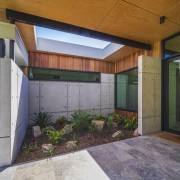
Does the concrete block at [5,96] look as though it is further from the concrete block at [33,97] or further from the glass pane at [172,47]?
the glass pane at [172,47]

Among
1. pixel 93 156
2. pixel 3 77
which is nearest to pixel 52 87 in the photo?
pixel 3 77

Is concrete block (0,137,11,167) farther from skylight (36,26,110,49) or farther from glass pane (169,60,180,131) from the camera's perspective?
glass pane (169,60,180,131)

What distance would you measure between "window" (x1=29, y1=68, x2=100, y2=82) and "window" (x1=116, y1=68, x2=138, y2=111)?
4.08ft

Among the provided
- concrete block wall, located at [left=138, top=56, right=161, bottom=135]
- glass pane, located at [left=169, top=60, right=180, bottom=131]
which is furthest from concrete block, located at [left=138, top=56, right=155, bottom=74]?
glass pane, located at [left=169, top=60, right=180, bottom=131]

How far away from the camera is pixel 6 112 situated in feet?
7.58

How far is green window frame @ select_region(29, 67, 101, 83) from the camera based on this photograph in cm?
532

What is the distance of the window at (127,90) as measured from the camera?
5.63 meters

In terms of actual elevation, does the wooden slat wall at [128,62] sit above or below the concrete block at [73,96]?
above

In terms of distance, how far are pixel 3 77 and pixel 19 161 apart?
1.68 meters

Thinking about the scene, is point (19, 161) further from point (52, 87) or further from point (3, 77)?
point (52, 87)

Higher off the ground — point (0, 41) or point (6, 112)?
point (0, 41)

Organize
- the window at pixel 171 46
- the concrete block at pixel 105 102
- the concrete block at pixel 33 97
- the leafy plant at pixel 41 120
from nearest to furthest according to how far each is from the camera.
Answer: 1. the window at pixel 171 46
2. the leafy plant at pixel 41 120
3. the concrete block at pixel 33 97
4. the concrete block at pixel 105 102

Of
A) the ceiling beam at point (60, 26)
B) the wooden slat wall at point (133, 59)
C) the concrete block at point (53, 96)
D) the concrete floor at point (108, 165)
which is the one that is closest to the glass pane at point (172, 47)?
the wooden slat wall at point (133, 59)

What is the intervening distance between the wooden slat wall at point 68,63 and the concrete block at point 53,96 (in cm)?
85
